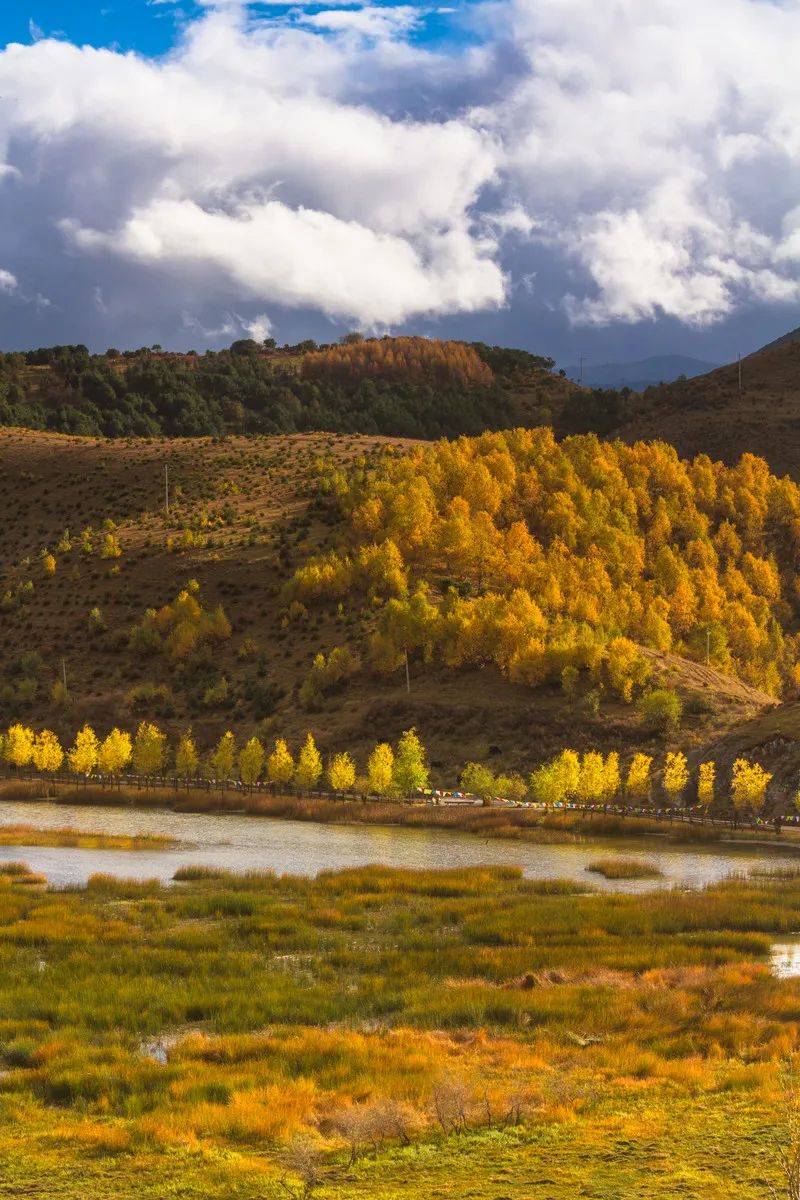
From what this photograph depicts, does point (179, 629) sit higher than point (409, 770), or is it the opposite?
point (179, 629)

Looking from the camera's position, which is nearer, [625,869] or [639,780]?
[625,869]

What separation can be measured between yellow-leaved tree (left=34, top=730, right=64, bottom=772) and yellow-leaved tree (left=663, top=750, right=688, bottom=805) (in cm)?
5016

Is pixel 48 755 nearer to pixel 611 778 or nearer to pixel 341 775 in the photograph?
pixel 341 775

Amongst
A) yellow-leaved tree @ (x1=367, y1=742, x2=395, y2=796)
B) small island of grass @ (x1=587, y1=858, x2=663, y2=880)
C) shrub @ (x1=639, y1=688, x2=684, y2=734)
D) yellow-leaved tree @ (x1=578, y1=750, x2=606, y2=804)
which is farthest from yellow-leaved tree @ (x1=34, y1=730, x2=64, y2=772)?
small island of grass @ (x1=587, y1=858, x2=663, y2=880)

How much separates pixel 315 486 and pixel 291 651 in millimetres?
48857

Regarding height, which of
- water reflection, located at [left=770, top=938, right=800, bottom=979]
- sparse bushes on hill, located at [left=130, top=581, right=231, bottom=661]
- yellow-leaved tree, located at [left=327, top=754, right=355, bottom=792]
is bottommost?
water reflection, located at [left=770, top=938, right=800, bottom=979]

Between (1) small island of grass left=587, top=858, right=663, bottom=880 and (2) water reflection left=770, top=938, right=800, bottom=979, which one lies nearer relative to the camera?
(2) water reflection left=770, top=938, right=800, bottom=979

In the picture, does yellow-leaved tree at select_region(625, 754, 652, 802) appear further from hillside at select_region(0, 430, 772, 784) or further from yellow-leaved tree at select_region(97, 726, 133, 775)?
yellow-leaved tree at select_region(97, 726, 133, 775)

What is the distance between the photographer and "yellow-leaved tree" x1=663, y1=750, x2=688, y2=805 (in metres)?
82.4

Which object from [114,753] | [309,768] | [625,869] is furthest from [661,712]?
[114,753]

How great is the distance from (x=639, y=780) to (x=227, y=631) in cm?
5545

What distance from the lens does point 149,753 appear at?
3942 inches

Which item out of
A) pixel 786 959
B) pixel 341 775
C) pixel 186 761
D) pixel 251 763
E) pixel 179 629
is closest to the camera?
pixel 786 959

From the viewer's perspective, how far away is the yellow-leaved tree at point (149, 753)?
100 metres
